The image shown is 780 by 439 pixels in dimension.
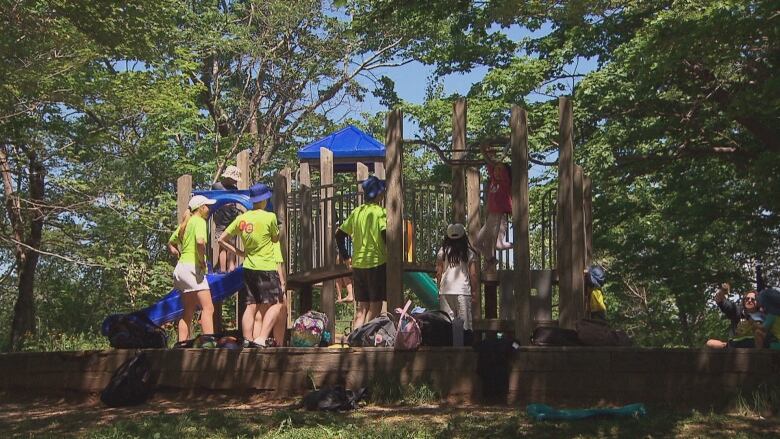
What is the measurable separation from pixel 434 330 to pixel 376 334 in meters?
0.63

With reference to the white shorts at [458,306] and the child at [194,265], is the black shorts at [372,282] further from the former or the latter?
the child at [194,265]

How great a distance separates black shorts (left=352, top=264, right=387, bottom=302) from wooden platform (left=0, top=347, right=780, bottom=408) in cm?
198

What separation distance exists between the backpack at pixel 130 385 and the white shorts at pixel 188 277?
108 cm

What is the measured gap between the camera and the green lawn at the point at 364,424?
7867mm

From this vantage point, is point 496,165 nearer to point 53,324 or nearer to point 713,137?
point 713,137

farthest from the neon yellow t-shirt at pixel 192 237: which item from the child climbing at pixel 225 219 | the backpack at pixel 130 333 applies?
the child climbing at pixel 225 219

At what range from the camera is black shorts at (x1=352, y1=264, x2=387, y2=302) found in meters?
12.1

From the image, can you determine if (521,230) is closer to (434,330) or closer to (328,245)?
(434,330)

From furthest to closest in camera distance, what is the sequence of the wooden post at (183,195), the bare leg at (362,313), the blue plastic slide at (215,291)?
1. the wooden post at (183,195)
2. the blue plastic slide at (215,291)
3. the bare leg at (362,313)

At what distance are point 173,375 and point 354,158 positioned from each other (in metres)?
11.4

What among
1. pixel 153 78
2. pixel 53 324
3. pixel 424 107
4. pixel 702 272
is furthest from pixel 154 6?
pixel 702 272

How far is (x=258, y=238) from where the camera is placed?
11.2 metres

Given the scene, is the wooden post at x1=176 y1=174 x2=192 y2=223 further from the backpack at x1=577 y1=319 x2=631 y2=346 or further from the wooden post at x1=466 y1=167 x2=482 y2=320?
the backpack at x1=577 y1=319 x2=631 y2=346

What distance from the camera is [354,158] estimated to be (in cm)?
2164
